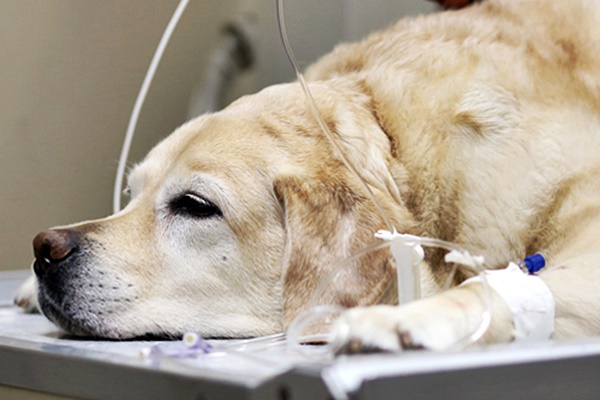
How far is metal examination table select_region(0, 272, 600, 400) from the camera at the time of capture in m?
0.69

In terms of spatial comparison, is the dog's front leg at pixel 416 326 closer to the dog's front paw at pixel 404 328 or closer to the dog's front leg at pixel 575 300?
the dog's front paw at pixel 404 328

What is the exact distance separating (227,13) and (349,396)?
2158 mm

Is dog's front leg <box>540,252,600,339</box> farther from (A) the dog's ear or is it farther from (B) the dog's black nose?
(B) the dog's black nose

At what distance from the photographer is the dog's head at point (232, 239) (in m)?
1.27

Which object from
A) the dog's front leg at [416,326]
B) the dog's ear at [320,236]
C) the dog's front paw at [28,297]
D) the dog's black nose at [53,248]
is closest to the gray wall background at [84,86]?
the dog's front paw at [28,297]

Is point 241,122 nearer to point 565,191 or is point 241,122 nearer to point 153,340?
point 153,340

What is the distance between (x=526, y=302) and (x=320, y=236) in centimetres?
42

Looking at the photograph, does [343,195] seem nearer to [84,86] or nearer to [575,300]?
[575,300]

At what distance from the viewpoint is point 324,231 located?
4.26 ft

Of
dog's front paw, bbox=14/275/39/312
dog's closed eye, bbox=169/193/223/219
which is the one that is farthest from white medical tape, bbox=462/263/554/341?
dog's front paw, bbox=14/275/39/312

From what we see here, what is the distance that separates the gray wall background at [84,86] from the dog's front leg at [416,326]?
3.91ft

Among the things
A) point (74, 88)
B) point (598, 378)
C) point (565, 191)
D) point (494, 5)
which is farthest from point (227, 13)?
point (598, 378)

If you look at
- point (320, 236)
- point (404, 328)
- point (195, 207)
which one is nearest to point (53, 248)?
point (195, 207)

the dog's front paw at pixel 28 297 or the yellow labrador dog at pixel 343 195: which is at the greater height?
the yellow labrador dog at pixel 343 195
